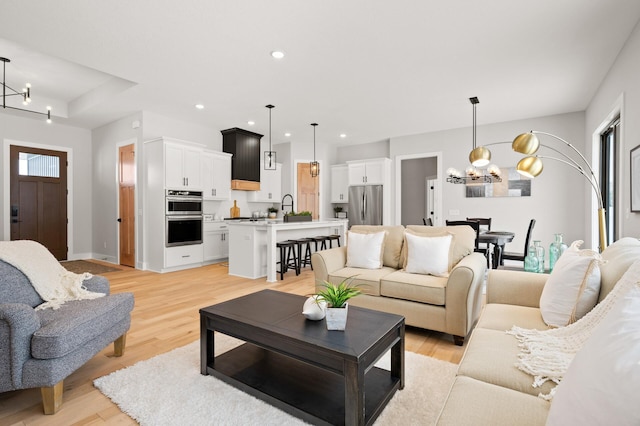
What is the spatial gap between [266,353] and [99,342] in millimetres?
1053

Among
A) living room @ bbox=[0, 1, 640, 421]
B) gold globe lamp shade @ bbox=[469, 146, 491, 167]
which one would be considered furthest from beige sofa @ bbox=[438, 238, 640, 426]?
living room @ bbox=[0, 1, 640, 421]

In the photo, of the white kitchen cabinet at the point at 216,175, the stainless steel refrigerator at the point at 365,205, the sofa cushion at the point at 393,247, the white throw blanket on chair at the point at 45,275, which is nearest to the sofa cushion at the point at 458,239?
the sofa cushion at the point at 393,247

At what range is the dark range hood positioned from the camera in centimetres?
707

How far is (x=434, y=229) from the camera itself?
3400 millimetres

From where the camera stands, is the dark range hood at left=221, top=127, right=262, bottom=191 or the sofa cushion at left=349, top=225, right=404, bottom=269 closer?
the sofa cushion at left=349, top=225, right=404, bottom=269

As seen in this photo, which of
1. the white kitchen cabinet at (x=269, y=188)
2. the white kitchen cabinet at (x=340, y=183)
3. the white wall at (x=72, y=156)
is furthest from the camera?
the white kitchen cabinet at (x=340, y=183)

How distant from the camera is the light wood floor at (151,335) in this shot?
1.80 m

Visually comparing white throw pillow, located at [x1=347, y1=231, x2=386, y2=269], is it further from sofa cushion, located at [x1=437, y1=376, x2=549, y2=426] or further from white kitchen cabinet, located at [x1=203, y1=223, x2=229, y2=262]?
white kitchen cabinet, located at [x1=203, y1=223, x2=229, y2=262]

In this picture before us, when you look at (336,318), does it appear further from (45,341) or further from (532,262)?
(532,262)

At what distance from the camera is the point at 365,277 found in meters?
3.14

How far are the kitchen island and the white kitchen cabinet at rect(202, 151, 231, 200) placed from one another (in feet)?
4.72

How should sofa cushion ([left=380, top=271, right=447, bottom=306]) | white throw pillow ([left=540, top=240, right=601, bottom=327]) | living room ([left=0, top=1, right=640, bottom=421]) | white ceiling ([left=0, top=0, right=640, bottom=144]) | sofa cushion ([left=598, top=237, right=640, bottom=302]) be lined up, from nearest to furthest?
sofa cushion ([left=598, top=237, right=640, bottom=302]) < white throw pillow ([left=540, top=240, right=601, bottom=327]) < sofa cushion ([left=380, top=271, right=447, bottom=306]) < white ceiling ([left=0, top=0, right=640, bottom=144]) < living room ([left=0, top=1, right=640, bottom=421])

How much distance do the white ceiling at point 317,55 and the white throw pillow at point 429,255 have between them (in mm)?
1999

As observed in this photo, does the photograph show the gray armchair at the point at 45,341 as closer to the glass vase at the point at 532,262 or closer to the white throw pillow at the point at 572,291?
the white throw pillow at the point at 572,291
